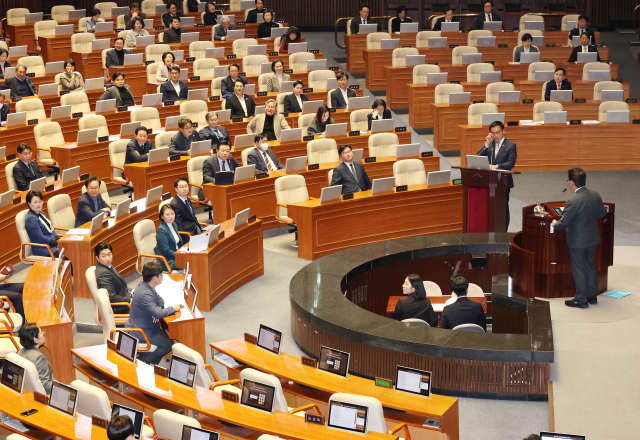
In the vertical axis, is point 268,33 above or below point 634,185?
above

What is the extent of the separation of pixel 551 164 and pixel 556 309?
5.62 meters

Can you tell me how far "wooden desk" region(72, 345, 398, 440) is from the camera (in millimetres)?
4829

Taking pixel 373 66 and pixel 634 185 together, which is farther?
pixel 373 66

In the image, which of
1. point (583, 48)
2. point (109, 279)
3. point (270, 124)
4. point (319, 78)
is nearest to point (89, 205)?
point (109, 279)

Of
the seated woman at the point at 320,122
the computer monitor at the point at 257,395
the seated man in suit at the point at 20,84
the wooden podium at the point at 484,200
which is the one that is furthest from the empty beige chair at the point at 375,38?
the computer monitor at the point at 257,395

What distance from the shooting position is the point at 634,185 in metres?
11.9

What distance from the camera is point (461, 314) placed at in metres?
6.89

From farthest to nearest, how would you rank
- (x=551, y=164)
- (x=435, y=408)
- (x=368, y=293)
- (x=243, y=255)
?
(x=551, y=164)
(x=243, y=255)
(x=368, y=293)
(x=435, y=408)

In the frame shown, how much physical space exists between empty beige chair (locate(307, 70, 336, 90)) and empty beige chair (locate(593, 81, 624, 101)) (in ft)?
14.1

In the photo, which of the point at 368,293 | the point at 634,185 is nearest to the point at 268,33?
the point at 634,185

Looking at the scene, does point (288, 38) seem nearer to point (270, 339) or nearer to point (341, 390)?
point (270, 339)

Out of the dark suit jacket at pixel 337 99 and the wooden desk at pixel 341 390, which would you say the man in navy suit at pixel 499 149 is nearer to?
the dark suit jacket at pixel 337 99

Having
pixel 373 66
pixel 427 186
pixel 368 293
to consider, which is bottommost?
pixel 368 293

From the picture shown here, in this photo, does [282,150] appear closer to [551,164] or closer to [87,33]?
[551,164]
